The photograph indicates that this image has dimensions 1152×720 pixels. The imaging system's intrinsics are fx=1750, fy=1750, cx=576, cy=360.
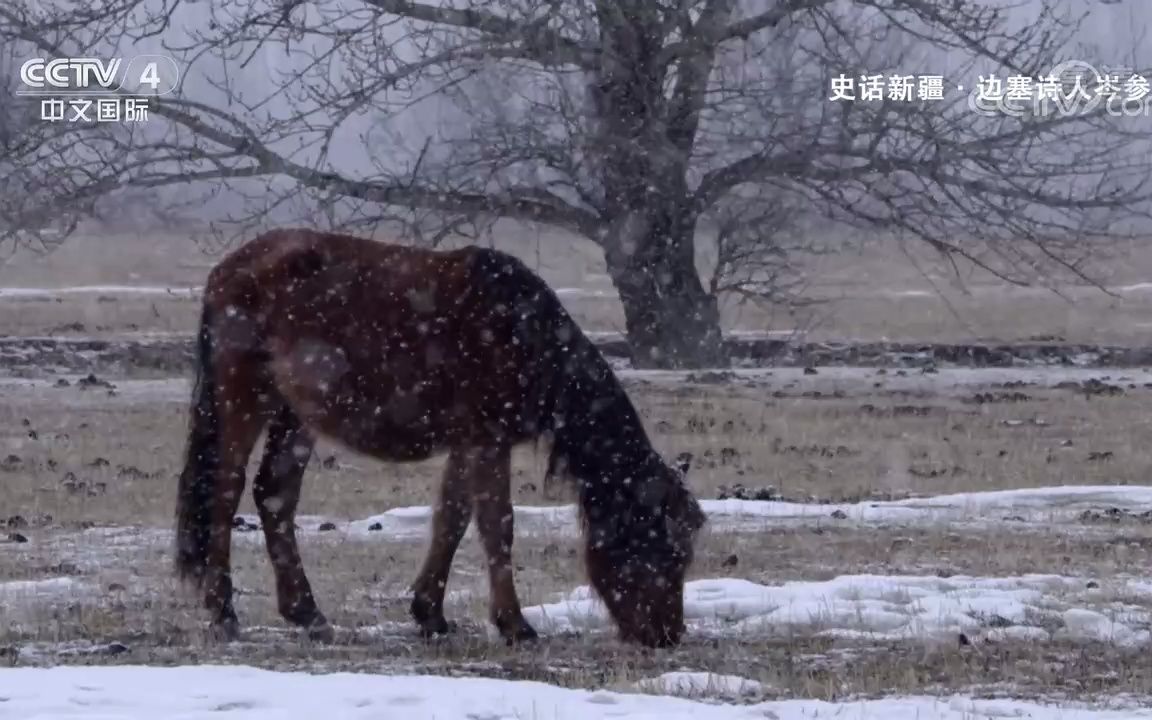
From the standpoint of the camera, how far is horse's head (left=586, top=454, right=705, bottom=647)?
670 centimetres

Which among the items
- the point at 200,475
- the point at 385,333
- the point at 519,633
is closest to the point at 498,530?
the point at 519,633

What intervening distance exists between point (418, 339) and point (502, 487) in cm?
68

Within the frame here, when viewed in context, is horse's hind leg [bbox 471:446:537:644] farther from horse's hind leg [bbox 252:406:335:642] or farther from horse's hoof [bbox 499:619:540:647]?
horse's hind leg [bbox 252:406:335:642]

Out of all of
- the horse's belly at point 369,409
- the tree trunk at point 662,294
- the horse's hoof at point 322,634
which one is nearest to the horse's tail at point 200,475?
the horse's belly at point 369,409

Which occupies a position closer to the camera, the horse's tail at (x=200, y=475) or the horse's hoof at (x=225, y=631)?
the horse's hoof at (x=225, y=631)

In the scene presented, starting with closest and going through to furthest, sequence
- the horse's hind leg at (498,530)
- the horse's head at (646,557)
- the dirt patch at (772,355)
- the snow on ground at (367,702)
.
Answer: the snow on ground at (367,702) < the horse's head at (646,557) < the horse's hind leg at (498,530) < the dirt patch at (772,355)

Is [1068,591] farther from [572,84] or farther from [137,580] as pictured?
[572,84]

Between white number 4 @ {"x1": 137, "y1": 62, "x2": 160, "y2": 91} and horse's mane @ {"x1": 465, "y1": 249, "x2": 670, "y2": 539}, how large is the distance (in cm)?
1281

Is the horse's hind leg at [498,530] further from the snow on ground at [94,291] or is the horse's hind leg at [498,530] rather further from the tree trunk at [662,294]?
the snow on ground at [94,291]

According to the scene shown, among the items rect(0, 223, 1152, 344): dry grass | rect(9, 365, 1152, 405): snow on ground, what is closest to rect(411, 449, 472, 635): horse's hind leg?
rect(0, 223, 1152, 344): dry grass

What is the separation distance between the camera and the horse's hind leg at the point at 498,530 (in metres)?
6.91

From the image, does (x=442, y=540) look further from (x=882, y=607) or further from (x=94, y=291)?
(x=94, y=291)

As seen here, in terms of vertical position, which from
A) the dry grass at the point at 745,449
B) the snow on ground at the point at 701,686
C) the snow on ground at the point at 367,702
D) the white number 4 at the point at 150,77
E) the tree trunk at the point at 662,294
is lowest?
Answer: the snow on ground at the point at 701,686

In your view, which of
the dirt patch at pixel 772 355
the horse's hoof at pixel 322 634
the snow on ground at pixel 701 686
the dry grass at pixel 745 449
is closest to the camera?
the snow on ground at pixel 701 686
